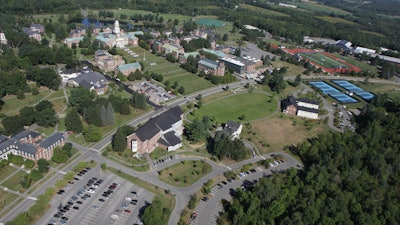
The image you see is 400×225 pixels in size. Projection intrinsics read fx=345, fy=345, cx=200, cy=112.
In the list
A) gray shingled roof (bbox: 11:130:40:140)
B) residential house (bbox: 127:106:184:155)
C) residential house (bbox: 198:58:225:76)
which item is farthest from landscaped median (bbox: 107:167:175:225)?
residential house (bbox: 198:58:225:76)

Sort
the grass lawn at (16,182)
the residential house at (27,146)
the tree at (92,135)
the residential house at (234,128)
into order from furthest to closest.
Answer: the residential house at (234,128) → the tree at (92,135) → the residential house at (27,146) → the grass lawn at (16,182)

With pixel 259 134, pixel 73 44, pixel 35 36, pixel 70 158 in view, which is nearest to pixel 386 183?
pixel 259 134

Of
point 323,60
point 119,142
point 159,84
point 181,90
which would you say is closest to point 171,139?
point 119,142

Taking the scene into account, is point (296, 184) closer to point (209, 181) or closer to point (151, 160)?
point (209, 181)

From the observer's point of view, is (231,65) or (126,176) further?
(231,65)

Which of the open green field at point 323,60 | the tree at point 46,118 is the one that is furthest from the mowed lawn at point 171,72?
the open green field at point 323,60

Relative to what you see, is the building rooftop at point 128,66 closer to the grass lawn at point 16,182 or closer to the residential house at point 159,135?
the residential house at point 159,135

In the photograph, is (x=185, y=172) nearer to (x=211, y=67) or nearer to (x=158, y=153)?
(x=158, y=153)
